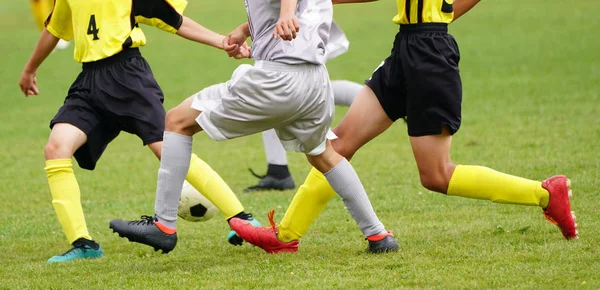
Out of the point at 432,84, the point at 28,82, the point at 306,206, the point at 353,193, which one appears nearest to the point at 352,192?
the point at 353,193

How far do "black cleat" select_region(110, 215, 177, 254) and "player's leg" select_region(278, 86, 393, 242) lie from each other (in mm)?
743

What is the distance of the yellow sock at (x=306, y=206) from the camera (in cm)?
568

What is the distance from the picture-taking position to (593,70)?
49.8 feet

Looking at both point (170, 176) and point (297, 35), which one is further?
point (170, 176)

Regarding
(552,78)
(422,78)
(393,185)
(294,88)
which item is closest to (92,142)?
(294,88)

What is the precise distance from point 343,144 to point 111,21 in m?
1.60

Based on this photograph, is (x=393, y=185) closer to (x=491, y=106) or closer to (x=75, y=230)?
(x=75, y=230)

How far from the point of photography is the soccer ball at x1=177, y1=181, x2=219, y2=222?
21.6 ft

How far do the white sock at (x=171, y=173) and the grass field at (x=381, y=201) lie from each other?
1.09 ft

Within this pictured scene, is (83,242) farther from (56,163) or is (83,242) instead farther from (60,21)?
(60,21)

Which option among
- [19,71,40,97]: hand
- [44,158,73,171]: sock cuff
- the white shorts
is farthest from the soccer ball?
the white shorts

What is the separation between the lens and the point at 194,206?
21.6 feet

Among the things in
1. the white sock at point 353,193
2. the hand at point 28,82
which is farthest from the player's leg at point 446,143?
the hand at point 28,82

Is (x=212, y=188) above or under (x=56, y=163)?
under
